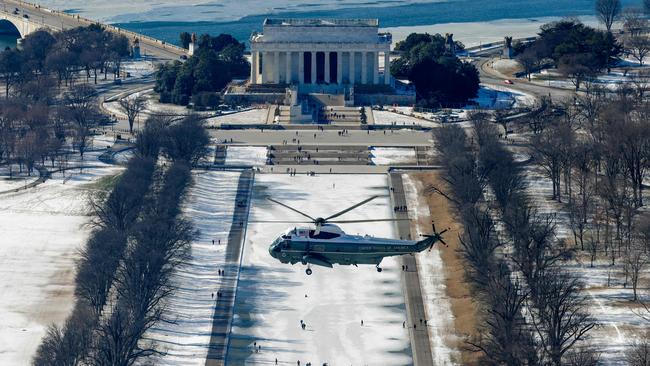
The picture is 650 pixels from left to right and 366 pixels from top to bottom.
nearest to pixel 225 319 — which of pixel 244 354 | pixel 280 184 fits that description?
pixel 244 354

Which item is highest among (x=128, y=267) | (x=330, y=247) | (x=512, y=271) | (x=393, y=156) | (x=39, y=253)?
(x=330, y=247)

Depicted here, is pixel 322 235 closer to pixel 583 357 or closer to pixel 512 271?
pixel 512 271

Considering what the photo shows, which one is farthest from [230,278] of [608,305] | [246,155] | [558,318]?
[246,155]

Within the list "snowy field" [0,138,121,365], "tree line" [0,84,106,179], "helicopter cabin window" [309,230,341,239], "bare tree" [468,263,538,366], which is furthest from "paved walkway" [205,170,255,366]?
"tree line" [0,84,106,179]

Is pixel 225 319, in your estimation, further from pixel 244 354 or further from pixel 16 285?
pixel 16 285

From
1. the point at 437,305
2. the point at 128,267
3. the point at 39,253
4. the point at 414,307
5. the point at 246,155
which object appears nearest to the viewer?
the point at 128,267

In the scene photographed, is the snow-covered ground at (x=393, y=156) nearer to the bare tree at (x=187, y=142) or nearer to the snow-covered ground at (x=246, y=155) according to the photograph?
the snow-covered ground at (x=246, y=155)

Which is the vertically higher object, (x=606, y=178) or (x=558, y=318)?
(x=606, y=178)
